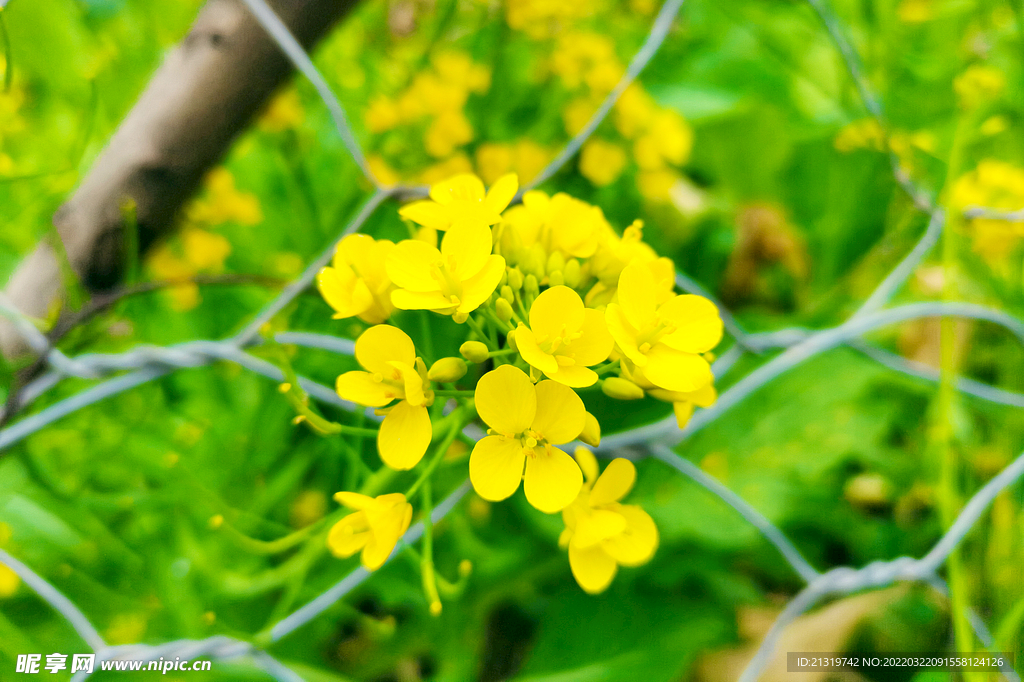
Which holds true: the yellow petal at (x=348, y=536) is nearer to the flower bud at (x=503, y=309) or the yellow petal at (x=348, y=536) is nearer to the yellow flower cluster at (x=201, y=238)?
the flower bud at (x=503, y=309)

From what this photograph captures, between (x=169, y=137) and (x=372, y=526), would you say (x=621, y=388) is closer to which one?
(x=372, y=526)

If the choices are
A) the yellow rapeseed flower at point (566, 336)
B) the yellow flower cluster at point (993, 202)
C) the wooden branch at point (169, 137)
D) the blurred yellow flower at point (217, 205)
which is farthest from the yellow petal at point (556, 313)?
the yellow flower cluster at point (993, 202)

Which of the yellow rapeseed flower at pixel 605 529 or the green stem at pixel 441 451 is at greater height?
the green stem at pixel 441 451

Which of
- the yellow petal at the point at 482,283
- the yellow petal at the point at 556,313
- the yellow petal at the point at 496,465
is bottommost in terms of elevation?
the yellow petal at the point at 496,465

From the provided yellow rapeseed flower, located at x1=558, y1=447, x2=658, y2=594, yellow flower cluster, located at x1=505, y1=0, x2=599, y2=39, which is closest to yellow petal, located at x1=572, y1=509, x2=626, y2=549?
yellow rapeseed flower, located at x1=558, y1=447, x2=658, y2=594

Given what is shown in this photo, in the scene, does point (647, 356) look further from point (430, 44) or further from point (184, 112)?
point (430, 44)

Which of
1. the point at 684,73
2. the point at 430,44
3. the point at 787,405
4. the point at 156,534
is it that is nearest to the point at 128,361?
the point at 156,534
